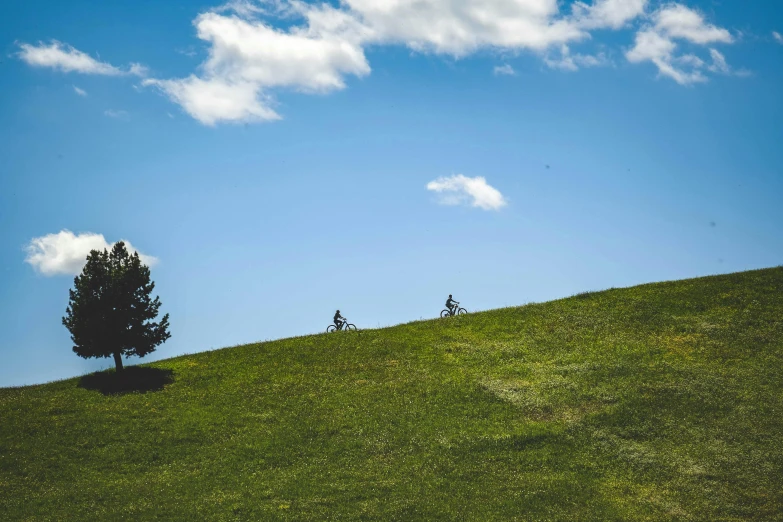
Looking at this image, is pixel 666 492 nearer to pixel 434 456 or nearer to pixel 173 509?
pixel 434 456

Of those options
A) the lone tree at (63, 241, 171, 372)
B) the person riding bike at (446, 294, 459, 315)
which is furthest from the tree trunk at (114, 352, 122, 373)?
the person riding bike at (446, 294, 459, 315)

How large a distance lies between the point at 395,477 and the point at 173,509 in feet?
Result: 33.5

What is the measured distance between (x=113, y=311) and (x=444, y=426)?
24.4m

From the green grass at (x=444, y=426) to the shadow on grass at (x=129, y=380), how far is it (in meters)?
0.26

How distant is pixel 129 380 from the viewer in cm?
4484

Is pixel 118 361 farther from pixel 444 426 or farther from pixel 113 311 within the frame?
pixel 444 426

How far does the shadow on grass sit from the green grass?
259mm

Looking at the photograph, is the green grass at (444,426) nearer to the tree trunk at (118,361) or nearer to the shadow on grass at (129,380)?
the shadow on grass at (129,380)

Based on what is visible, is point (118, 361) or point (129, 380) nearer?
point (129, 380)

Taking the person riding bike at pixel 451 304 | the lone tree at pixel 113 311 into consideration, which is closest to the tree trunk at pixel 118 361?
the lone tree at pixel 113 311

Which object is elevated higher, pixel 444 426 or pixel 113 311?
pixel 113 311

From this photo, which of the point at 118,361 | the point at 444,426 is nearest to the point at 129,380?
the point at 118,361

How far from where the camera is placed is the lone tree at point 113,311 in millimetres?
44094

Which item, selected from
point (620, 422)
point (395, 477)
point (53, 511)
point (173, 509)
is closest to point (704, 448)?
point (620, 422)
